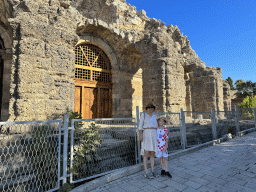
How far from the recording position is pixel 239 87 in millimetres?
25109

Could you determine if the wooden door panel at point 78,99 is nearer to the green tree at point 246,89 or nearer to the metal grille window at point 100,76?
the metal grille window at point 100,76

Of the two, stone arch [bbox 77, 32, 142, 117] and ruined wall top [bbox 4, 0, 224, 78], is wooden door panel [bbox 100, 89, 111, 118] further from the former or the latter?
ruined wall top [bbox 4, 0, 224, 78]

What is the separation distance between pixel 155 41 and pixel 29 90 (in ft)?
19.2

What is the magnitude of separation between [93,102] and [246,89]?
26.3 m

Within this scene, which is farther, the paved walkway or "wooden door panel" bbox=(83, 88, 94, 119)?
"wooden door panel" bbox=(83, 88, 94, 119)

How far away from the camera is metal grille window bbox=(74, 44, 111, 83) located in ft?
25.5

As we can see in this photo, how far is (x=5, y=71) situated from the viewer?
20.0ft

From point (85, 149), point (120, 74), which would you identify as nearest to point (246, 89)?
point (120, 74)

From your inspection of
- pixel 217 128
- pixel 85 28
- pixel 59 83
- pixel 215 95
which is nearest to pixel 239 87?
pixel 215 95

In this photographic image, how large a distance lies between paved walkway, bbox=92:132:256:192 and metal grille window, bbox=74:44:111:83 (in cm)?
592

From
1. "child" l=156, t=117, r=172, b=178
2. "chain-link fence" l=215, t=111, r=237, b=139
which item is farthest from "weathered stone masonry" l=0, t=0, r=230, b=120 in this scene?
"child" l=156, t=117, r=172, b=178

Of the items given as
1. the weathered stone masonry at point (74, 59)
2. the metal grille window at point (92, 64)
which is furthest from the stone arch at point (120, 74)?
the metal grille window at point (92, 64)

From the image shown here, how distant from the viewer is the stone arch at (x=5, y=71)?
6.00 m

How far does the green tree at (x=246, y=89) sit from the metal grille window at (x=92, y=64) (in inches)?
975
